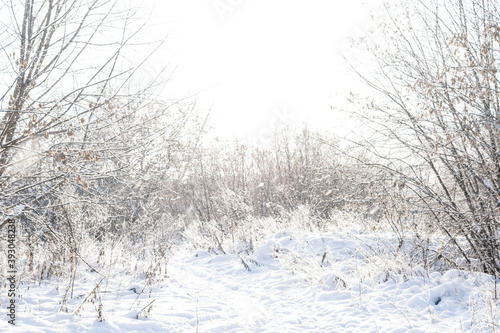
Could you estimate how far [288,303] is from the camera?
4.84 meters

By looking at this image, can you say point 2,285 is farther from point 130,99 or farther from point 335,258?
point 335,258

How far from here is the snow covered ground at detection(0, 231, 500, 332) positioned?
3.48m

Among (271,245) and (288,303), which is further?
(271,245)

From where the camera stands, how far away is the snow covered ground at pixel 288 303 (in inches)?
137

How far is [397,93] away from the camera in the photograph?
208 inches

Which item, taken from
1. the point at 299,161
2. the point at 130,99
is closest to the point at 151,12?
the point at 130,99

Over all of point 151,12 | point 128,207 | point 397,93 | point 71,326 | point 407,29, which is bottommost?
point 71,326

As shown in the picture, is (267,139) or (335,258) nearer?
(335,258)

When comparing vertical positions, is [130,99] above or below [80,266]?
above

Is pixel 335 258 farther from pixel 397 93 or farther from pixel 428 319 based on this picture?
pixel 397 93

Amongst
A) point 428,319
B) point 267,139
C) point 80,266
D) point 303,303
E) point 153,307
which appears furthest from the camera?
point 267,139

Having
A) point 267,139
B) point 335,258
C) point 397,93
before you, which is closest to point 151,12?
point 397,93

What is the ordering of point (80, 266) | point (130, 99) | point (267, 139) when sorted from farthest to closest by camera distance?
point (267, 139) < point (80, 266) < point (130, 99)

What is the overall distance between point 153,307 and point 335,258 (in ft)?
11.9
